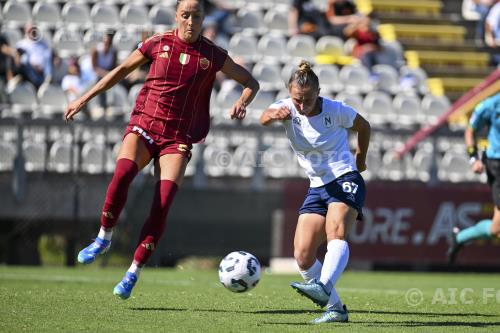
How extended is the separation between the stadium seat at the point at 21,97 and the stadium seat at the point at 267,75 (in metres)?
4.24

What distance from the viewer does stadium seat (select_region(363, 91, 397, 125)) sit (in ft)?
62.8

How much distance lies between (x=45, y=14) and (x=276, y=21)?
464 cm

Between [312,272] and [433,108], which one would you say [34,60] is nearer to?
[433,108]

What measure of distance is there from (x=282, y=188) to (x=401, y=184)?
6.59 feet

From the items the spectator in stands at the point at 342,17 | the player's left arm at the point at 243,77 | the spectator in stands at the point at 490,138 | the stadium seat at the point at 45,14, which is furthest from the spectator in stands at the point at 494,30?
the player's left arm at the point at 243,77

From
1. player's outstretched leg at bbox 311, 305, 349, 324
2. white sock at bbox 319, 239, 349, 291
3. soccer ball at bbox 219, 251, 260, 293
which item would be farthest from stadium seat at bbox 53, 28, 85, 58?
player's outstretched leg at bbox 311, 305, 349, 324

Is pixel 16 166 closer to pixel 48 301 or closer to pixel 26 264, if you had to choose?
pixel 26 264

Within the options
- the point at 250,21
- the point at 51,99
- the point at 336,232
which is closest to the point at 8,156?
the point at 51,99

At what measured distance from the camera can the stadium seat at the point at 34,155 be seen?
15.5m

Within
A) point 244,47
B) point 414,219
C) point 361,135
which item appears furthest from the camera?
point 244,47

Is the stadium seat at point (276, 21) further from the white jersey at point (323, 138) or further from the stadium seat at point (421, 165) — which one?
the white jersey at point (323, 138)

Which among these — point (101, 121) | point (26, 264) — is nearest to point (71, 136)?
point (101, 121)

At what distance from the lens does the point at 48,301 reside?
862cm

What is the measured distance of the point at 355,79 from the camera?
779 inches
